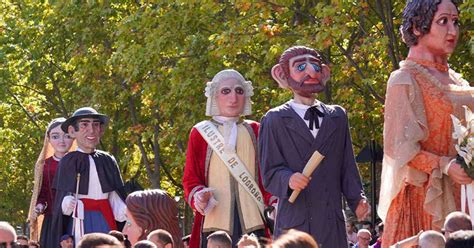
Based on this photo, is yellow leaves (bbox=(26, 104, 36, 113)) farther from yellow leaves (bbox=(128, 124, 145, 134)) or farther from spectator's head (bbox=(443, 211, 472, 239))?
spectator's head (bbox=(443, 211, 472, 239))

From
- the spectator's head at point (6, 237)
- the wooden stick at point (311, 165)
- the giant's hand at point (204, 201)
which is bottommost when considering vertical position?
the spectator's head at point (6, 237)

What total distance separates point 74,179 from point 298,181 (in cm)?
444

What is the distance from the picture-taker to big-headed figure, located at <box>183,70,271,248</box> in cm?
1077

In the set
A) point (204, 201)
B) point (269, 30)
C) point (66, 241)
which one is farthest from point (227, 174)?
point (269, 30)

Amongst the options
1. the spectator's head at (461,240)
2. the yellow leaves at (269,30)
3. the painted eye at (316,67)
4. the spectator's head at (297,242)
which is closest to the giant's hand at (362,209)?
the painted eye at (316,67)

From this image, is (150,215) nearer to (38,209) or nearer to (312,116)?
(312,116)

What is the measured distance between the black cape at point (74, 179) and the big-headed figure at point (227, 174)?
2354mm

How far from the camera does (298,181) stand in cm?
900

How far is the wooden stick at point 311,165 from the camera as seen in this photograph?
904cm

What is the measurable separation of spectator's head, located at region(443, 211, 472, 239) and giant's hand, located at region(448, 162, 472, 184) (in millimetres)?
390

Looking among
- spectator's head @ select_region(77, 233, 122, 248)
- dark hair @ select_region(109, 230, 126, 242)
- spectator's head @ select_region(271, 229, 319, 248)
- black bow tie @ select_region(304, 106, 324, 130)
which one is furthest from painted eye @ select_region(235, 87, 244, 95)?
spectator's head @ select_region(271, 229, 319, 248)

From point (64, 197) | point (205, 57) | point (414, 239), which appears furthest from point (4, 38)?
point (414, 239)

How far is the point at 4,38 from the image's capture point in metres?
31.0

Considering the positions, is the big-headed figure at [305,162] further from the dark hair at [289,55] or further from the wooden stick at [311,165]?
the dark hair at [289,55]
